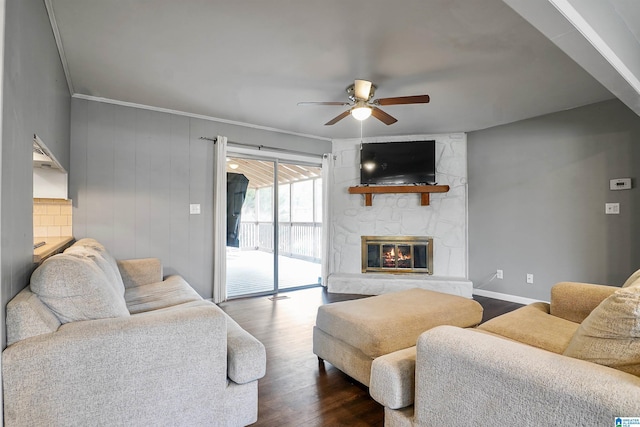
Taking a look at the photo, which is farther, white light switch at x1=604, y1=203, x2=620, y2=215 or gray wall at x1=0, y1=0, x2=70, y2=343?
white light switch at x1=604, y1=203, x2=620, y2=215

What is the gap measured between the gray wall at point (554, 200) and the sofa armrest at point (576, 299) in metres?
1.83

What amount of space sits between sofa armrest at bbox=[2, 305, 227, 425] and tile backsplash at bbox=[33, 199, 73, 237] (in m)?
2.15

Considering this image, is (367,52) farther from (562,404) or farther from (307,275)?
(307,275)

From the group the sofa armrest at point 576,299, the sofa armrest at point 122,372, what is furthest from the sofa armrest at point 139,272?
the sofa armrest at point 576,299

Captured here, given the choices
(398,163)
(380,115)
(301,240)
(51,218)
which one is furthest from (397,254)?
(51,218)

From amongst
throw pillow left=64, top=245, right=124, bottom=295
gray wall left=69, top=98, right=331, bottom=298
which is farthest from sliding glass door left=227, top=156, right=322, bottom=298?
throw pillow left=64, top=245, right=124, bottom=295

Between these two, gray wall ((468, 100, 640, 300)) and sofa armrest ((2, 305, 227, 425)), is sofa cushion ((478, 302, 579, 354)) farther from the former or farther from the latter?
gray wall ((468, 100, 640, 300))

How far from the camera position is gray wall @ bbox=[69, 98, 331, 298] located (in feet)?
11.1

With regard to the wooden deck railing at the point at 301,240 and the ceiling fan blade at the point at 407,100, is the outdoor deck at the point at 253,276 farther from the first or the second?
the ceiling fan blade at the point at 407,100

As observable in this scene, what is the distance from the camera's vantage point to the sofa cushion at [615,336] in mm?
987

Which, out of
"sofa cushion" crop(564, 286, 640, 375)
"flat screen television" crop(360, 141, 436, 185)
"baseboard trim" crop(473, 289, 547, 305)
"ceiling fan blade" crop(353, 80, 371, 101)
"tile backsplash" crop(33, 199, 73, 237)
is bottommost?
"baseboard trim" crop(473, 289, 547, 305)

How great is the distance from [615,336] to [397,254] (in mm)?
3916

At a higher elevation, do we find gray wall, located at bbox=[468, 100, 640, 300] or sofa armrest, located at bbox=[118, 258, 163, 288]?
gray wall, located at bbox=[468, 100, 640, 300]

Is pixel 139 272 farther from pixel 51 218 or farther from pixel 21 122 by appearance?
pixel 21 122
